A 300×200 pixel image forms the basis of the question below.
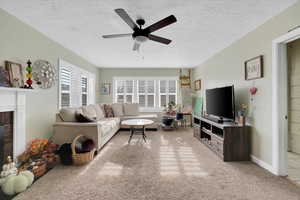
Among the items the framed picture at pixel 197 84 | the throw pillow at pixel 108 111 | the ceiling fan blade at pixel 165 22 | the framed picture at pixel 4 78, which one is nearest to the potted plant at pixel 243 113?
the ceiling fan blade at pixel 165 22

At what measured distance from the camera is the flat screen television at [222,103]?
9.56ft

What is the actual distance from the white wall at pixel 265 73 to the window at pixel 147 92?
3.17 m

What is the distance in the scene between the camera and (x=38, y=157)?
254 centimetres

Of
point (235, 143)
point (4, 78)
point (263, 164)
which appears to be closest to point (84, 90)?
point (4, 78)

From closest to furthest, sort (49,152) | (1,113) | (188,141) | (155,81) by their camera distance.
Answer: (1,113) < (49,152) < (188,141) < (155,81)

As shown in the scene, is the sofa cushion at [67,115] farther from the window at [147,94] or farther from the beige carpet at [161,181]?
the window at [147,94]

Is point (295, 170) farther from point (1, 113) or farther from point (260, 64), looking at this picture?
point (1, 113)

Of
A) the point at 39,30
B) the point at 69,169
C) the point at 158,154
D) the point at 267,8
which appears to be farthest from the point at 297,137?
the point at 39,30

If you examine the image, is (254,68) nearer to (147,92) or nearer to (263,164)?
(263,164)

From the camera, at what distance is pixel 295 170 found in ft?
7.84

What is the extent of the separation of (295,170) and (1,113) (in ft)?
14.7

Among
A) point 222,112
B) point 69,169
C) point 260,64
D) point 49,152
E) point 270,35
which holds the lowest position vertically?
point 69,169

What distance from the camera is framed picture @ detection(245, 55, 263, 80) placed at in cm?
249

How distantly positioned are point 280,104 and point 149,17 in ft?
7.69
